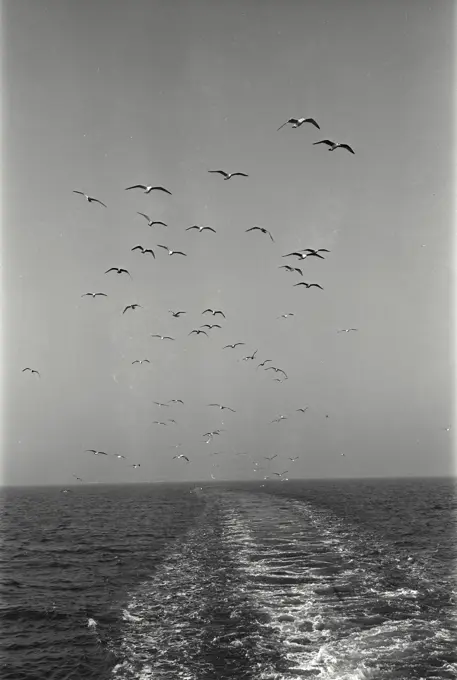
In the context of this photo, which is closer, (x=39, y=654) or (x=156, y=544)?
(x=39, y=654)

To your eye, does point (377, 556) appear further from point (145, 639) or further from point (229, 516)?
point (229, 516)

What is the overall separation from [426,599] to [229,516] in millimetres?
31312

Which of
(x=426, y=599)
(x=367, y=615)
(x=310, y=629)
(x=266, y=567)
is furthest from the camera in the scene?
(x=266, y=567)

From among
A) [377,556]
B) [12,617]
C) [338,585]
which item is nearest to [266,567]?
[338,585]

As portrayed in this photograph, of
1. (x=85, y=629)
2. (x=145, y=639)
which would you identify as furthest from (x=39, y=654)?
(x=145, y=639)

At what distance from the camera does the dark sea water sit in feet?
45.8

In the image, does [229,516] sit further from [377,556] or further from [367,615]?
[367,615]

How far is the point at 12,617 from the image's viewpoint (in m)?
19.4

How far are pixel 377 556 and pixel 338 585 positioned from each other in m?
7.54

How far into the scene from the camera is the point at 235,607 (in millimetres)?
18578

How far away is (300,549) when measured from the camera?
28922 mm

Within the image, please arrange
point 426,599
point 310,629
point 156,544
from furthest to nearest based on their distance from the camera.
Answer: point 156,544 < point 426,599 < point 310,629

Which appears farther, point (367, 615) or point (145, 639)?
point (367, 615)

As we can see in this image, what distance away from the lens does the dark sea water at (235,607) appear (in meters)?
14.0
